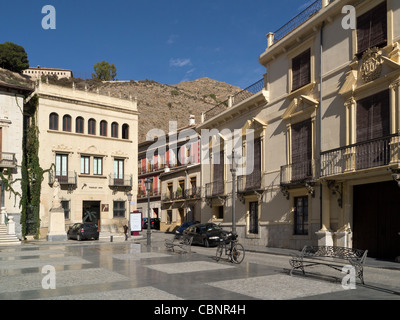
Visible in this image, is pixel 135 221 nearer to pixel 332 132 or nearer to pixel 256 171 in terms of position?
pixel 256 171

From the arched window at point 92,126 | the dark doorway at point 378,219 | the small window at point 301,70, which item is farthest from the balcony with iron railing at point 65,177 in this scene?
the dark doorway at point 378,219

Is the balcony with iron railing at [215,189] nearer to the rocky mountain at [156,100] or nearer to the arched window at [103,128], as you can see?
the arched window at [103,128]

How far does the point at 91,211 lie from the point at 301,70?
23856 mm

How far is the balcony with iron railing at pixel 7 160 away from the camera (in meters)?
30.9

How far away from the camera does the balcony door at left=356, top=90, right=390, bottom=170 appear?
14.8 m

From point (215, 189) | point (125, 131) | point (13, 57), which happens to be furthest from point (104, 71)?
point (215, 189)

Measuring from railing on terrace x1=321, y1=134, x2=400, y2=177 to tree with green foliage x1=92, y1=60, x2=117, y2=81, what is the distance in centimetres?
8444

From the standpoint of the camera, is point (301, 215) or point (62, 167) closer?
point (301, 215)

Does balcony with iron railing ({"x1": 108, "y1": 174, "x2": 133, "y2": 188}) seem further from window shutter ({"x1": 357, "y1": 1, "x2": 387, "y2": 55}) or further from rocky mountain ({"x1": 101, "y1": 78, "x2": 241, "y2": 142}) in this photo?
rocky mountain ({"x1": 101, "y1": 78, "x2": 241, "y2": 142})

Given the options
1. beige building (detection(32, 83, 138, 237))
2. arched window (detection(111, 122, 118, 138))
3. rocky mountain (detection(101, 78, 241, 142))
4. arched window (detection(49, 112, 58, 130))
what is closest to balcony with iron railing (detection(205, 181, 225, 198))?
beige building (detection(32, 83, 138, 237))

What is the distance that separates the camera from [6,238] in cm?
2828

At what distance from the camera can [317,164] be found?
18391mm

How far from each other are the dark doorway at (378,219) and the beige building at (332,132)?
0.13 feet
